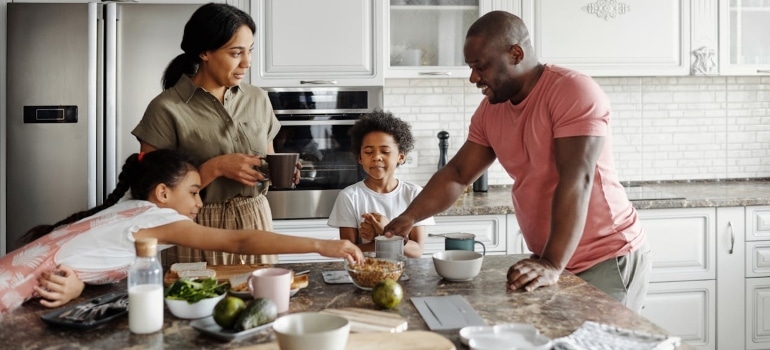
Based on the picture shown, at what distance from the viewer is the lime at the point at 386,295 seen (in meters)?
1.62

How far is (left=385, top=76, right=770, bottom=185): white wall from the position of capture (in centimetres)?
424

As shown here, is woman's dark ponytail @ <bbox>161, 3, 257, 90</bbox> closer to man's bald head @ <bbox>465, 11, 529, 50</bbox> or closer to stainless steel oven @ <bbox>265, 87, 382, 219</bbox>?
man's bald head @ <bbox>465, 11, 529, 50</bbox>

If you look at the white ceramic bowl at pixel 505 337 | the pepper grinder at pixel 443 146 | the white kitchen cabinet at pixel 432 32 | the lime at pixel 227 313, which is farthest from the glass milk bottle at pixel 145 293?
the pepper grinder at pixel 443 146

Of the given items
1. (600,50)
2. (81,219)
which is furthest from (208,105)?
(600,50)

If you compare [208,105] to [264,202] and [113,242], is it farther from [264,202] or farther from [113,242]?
[113,242]

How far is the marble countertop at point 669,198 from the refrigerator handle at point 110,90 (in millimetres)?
1644

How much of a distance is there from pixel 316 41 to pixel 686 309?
235cm

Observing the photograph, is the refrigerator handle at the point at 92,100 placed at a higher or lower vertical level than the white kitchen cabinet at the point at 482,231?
higher

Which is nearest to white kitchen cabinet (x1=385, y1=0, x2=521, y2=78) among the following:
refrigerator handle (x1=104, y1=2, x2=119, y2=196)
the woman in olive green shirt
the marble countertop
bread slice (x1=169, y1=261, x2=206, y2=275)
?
the marble countertop

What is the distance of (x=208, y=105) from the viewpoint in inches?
95.7

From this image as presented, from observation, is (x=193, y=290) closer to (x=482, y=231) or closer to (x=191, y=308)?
(x=191, y=308)

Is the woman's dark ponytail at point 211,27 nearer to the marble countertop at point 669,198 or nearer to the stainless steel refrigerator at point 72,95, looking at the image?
the stainless steel refrigerator at point 72,95

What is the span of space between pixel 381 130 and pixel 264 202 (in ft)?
1.80

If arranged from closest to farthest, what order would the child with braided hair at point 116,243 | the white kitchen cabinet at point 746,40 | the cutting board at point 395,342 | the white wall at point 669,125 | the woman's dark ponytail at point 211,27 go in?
the cutting board at point 395,342 → the child with braided hair at point 116,243 → the woman's dark ponytail at point 211,27 → the white kitchen cabinet at point 746,40 → the white wall at point 669,125
